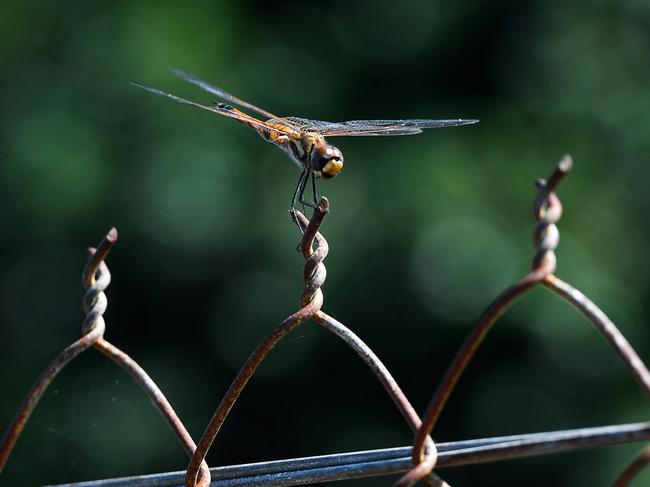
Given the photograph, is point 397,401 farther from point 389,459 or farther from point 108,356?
point 108,356

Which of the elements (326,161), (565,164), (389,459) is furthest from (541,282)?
(326,161)

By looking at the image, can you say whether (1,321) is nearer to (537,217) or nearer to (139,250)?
(139,250)

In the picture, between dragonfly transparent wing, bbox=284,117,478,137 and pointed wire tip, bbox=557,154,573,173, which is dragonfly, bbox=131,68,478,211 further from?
pointed wire tip, bbox=557,154,573,173

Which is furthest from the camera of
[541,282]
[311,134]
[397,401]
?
[311,134]

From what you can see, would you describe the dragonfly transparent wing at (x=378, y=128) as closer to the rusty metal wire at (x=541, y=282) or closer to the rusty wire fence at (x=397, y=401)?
the rusty wire fence at (x=397, y=401)

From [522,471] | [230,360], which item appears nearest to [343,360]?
[230,360]

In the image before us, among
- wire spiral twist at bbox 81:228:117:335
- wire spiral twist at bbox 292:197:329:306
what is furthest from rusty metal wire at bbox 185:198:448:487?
Answer: wire spiral twist at bbox 81:228:117:335
